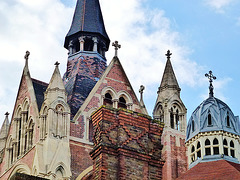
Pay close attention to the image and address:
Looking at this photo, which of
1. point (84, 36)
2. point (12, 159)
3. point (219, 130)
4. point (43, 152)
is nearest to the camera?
point (219, 130)

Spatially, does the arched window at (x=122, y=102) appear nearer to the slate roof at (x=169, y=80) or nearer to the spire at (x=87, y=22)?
the slate roof at (x=169, y=80)

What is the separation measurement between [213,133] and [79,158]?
871cm

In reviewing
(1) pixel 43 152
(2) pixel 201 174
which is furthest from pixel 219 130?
(1) pixel 43 152

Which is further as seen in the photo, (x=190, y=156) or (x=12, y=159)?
(x=12, y=159)

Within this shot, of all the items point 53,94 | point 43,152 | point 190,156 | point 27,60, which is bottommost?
point 190,156

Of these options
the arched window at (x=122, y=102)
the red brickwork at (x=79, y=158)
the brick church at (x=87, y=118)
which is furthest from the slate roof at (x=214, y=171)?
the arched window at (x=122, y=102)

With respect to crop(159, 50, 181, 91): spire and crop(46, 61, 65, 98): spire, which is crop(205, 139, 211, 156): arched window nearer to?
crop(46, 61, 65, 98): spire

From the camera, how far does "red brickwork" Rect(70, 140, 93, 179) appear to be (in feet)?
111

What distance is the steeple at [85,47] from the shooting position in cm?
3866

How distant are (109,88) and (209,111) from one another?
33.9 feet

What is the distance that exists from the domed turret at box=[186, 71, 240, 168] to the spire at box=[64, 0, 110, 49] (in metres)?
13.9

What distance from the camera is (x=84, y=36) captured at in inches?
1618

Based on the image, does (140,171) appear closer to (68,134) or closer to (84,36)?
(68,134)

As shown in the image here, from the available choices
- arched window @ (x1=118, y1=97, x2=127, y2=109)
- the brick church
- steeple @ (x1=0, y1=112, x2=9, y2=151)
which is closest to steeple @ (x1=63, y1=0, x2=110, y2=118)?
A: the brick church
